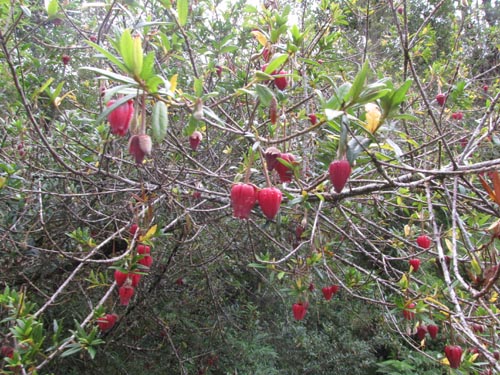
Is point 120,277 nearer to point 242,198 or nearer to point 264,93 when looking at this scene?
point 242,198

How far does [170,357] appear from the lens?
328 cm

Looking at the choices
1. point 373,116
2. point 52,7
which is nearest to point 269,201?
point 373,116

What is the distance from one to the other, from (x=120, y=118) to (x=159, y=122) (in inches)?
6.2

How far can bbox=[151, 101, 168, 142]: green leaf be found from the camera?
97cm

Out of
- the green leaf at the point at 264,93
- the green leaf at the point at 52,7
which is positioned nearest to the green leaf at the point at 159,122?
the green leaf at the point at 264,93

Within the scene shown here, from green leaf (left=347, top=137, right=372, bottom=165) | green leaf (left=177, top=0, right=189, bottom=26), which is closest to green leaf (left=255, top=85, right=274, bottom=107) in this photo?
green leaf (left=347, top=137, right=372, bottom=165)

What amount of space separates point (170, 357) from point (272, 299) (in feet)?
4.10

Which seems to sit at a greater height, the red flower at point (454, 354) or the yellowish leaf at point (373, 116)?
the yellowish leaf at point (373, 116)

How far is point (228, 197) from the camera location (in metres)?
2.14

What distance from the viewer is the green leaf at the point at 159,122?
97cm

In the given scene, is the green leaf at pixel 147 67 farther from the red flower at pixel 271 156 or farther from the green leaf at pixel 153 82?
the red flower at pixel 271 156

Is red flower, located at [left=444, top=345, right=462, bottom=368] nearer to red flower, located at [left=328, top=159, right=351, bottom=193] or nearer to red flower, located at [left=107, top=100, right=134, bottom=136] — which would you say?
red flower, located at [left=328, top=159, right=351, bottom=193]

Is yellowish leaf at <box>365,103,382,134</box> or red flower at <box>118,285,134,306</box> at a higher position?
yellowish leaf at <box>365,103,382,134</box>

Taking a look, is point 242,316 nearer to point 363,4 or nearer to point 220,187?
A: point 220,187
